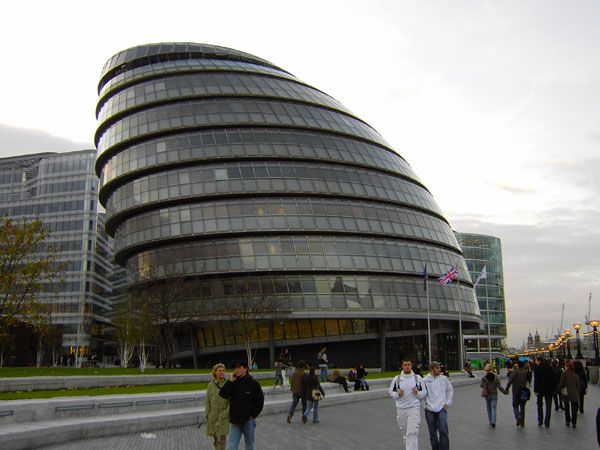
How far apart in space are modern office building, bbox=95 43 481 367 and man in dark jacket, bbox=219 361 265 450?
40.9m

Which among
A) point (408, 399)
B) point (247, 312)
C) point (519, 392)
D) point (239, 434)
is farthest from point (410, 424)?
point (247, 312)

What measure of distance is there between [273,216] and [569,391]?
3974 cm

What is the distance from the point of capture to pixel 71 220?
120250mm

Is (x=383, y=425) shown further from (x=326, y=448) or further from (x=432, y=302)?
(x=432, y=302)

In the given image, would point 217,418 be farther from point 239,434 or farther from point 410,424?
point 410,424

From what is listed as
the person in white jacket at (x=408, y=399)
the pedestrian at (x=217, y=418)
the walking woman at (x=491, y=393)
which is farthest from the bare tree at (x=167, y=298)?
the person in white jacket at (x=408, y=399)

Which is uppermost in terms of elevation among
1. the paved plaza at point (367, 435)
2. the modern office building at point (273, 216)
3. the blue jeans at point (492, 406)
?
the modern office building at point (273, 216)

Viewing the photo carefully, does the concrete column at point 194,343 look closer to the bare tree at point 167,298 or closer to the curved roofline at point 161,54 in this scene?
the bare tree at point 167,298

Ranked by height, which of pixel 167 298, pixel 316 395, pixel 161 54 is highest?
pixel 161 54

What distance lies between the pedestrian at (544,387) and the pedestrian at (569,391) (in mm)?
306

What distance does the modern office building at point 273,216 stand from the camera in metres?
55.8

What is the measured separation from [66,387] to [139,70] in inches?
1952

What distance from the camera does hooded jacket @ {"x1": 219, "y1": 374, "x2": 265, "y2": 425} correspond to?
11500 mm

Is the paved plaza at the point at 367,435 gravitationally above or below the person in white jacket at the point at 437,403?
below
